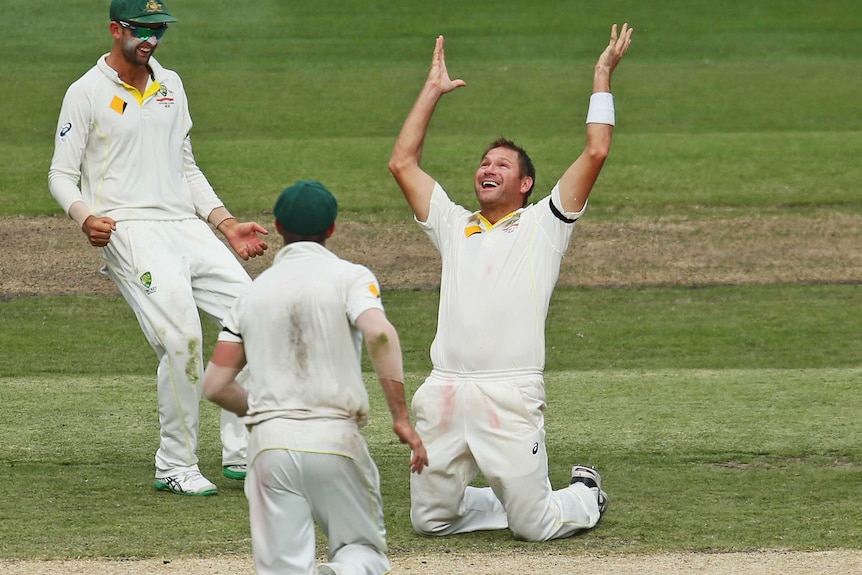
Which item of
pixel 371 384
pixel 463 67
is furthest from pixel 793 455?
pixel 463 67

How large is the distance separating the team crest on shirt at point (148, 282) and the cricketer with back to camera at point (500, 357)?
1.49 m

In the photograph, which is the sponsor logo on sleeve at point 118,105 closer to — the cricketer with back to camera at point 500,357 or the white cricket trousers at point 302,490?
the cricketer with back to camera at point 500,357

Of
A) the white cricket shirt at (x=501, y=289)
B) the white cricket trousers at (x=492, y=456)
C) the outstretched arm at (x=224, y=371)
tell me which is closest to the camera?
the outstretched arm at (x=224, y=371)

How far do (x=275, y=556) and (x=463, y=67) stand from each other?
23024 mm

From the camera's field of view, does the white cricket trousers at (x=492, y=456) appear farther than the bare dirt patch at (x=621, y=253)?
No

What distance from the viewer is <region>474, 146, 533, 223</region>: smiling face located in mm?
7504

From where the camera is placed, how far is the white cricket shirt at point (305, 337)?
214 inches

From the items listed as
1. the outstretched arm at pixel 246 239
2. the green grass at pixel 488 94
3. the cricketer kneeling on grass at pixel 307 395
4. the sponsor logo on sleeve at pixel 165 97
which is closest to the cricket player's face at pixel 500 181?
the outstretched arm at pixel 246 239

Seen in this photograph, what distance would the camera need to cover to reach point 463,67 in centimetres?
2788

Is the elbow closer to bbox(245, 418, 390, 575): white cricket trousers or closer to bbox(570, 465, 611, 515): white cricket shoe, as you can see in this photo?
bbox(570, 465, 611, 515): white cricket shoe

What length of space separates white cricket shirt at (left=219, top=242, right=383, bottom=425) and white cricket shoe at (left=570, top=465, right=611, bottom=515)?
229 centimetres

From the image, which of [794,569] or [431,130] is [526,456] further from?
[431,130]

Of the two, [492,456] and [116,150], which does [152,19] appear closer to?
[116,150]

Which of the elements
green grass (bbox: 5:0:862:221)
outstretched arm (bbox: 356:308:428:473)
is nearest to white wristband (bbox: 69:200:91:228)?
outstretched arm (bbox: 356:308:428:473)
